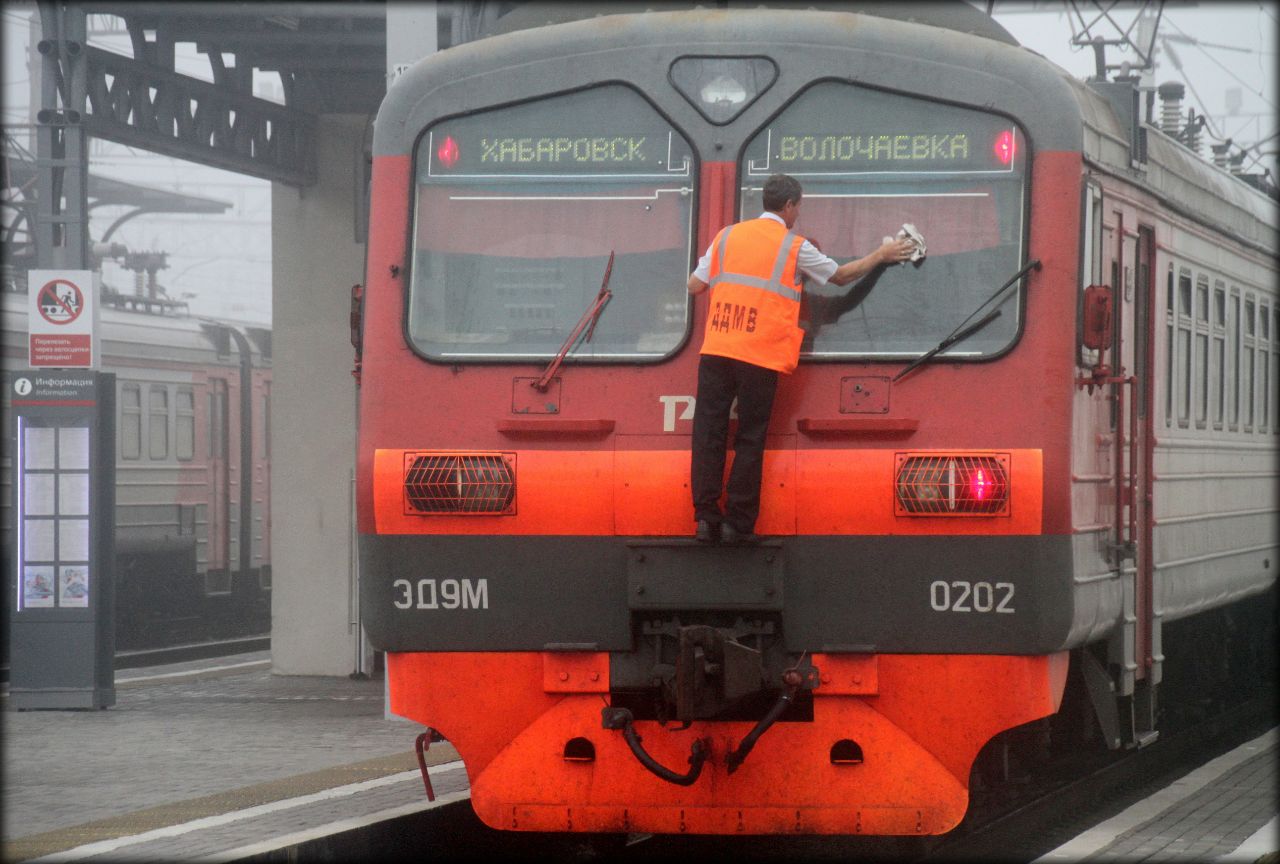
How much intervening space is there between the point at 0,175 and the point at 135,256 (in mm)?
10439

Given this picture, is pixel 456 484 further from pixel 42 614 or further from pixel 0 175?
pixel 0 175

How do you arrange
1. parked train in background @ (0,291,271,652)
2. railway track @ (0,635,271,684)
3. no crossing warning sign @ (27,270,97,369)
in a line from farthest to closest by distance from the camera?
parked train in background @ (0,291,271,652) < railway track @ (0,635,271,684) < no crossing warning sign @ (27,270,97,369)

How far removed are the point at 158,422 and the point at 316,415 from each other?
288 inches

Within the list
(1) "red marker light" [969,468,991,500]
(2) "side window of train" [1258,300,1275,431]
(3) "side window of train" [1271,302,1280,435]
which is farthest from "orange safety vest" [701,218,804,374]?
(3) "side window of train" [1271,302,1280,435]

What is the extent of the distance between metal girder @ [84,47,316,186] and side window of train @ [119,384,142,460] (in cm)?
685

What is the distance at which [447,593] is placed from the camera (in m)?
7.43

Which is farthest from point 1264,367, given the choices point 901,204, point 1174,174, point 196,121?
point 196,121

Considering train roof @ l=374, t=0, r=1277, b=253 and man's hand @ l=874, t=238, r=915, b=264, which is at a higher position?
train roof @ l=374, t=0, r=1277, b=253

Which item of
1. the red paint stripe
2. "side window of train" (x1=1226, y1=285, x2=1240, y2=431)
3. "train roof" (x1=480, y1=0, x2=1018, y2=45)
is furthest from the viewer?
the red paint stripe

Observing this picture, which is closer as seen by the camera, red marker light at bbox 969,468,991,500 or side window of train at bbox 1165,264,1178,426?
red marker light at bbox 969,468,991,500

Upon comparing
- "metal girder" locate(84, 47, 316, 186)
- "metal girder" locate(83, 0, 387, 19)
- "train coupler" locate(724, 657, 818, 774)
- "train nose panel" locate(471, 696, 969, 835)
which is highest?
"metal girder" locate(83, 0, 387, 19)

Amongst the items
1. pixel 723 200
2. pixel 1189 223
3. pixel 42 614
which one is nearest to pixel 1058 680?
pixel 723 200

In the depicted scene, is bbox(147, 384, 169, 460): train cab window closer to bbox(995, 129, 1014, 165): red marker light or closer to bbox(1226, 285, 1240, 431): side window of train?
bbox(1226, 285, 1240, 431): side window of train

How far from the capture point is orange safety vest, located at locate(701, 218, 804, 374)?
7059 mm
